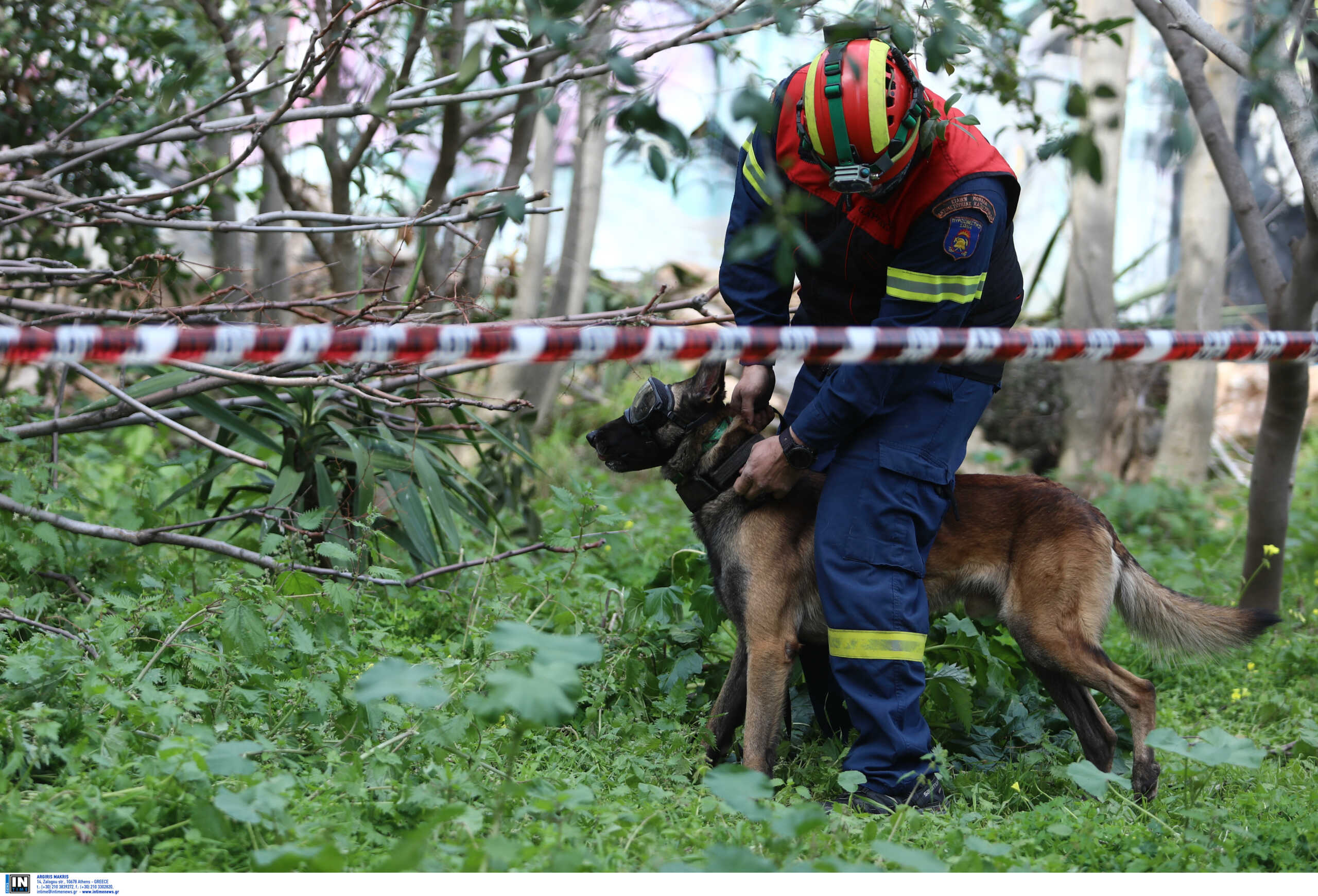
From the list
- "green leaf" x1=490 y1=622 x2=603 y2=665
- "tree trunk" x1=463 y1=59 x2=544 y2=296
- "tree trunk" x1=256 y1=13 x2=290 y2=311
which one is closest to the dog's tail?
"green leaf" x1=490 y1=622 x2=603 y2=665

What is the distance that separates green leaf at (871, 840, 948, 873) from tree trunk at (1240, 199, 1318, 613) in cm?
Answer: 265

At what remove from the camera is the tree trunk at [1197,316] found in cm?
809

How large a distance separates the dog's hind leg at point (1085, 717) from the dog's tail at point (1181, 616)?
29 cm

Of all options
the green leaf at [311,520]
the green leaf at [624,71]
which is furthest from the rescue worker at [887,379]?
the green leaf at [311,520]

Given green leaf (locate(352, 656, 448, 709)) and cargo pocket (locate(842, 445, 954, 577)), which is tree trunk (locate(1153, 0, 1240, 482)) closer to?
cargo pocket (locate(842, 445, 954, 577))

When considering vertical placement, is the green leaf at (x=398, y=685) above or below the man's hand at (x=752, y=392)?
below

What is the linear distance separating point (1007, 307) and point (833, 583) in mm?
962

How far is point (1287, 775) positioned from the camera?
308 cm

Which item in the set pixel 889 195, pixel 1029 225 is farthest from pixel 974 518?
pixel 1029 225

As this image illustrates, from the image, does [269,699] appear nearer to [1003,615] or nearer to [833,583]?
[833,583]

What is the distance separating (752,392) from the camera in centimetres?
314

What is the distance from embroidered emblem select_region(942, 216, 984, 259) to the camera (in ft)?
8.86

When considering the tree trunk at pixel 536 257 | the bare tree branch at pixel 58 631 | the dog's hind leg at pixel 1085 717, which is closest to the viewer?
the bare tree branch at pixel 58 631

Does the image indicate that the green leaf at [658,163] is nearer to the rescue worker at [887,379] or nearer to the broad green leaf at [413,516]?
the rescue worker at [887,379]
